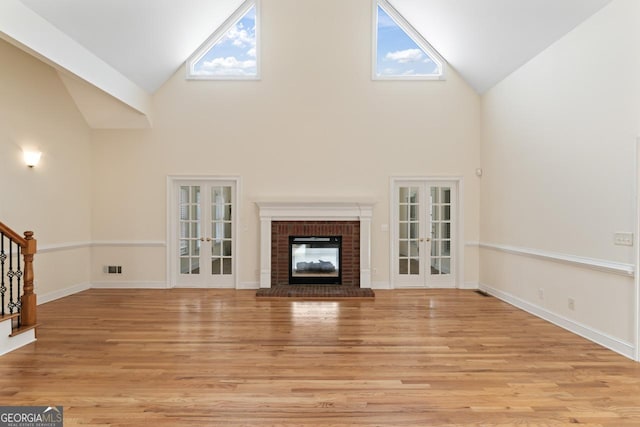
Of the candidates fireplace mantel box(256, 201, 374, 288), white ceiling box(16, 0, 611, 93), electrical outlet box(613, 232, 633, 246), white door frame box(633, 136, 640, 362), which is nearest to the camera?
white door frame box(633, 136, 640, 362)

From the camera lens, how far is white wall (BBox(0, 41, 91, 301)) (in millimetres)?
5445

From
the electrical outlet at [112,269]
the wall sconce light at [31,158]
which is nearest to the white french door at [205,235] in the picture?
the electrical outlet at [112,269]

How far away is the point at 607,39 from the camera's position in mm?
4254

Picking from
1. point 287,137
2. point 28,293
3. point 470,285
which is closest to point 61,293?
point 28,293

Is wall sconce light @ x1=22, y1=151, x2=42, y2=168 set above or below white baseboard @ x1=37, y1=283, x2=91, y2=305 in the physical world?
above

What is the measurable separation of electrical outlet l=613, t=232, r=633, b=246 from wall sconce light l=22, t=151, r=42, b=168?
7.32 meters

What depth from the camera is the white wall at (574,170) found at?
4055 millimetres

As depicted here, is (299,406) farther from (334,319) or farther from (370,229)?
(370,229)

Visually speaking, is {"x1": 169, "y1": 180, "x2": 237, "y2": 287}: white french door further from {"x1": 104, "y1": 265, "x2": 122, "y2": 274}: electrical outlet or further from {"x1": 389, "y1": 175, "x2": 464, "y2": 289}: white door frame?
{"x1": 389, "y1": 175, "x2": 464, "y2": 289}: white door frame

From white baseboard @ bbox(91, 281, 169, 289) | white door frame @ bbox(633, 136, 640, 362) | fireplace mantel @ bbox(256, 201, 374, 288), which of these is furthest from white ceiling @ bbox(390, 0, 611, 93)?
white baseboard @ bbox(91, 281, 169, 289)

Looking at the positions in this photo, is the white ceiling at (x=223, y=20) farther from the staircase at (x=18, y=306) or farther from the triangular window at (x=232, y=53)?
the staircase at (x=18, y=306)

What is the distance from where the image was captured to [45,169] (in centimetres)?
613

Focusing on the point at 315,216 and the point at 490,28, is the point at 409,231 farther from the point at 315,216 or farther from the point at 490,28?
the point at 490,28

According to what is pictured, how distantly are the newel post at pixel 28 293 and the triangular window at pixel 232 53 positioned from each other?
415 cm
